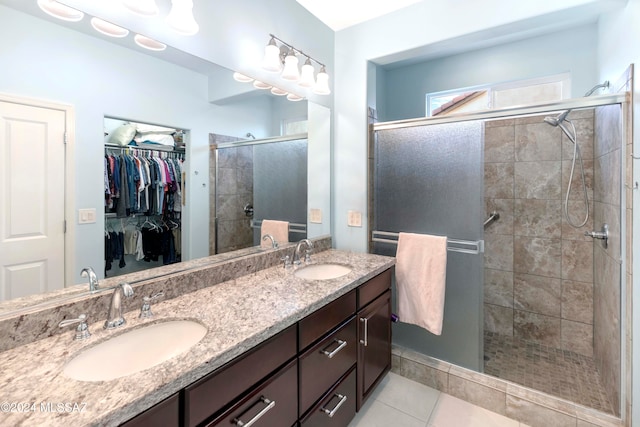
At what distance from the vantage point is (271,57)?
180 cm

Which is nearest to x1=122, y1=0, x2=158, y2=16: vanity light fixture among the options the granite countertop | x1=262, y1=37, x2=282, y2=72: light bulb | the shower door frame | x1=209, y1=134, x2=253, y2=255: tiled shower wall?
x1=209, y1=134, x2=253, y2=255: tiled shower wall

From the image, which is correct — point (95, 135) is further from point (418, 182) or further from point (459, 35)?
Answer: point (459, 35)

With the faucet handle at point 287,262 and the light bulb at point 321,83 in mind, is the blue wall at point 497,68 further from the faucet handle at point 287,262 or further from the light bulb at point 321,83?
the faucet handle at point 287,262

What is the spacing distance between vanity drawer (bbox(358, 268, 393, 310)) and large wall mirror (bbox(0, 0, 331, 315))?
2.68 ft

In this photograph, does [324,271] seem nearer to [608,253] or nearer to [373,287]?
[373,287]

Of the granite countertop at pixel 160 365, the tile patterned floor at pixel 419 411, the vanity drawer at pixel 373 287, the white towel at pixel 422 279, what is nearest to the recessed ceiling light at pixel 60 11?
the granite countertop at pixel 160 365

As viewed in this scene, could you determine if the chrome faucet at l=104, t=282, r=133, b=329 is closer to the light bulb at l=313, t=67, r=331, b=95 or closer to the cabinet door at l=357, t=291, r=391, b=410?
the cabinet door at l=357, t=291, r=391, b=410

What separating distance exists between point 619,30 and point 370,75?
1387 mm

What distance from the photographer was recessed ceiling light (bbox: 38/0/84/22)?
1.04 meters

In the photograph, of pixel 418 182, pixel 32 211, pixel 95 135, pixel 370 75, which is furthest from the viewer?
pixel 370 75

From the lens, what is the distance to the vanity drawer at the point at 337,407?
4.31 ft

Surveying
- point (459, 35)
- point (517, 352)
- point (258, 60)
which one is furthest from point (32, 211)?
point (517, 352)

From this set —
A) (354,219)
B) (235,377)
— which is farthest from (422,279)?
(235,377)

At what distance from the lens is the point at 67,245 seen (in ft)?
→ 3.68
